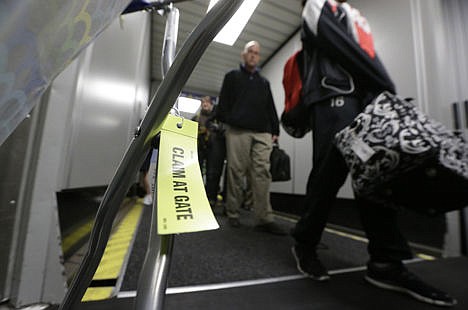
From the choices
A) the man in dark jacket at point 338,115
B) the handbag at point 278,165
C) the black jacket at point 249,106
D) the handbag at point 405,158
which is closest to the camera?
the handbag at point 405,158

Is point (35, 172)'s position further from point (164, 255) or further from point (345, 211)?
point (345, 211)

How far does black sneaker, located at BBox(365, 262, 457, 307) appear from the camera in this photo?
0.59 m

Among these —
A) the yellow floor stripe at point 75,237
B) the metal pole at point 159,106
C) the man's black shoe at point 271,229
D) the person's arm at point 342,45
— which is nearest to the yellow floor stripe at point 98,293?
the yellow floor stripe at point 75,237

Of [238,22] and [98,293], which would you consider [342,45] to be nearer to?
[238,22]

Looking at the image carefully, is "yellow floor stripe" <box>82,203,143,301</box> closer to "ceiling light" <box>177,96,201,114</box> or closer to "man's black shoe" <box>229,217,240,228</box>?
"ceiling light" <box>177,96,201,114</box>

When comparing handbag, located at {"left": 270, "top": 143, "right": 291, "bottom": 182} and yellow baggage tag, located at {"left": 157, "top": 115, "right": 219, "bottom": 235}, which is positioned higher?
handbag, located at {"left": 270, "top": 143, "right": 291, "bottom": 182}

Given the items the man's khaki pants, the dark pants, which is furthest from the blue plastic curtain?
the man's khaki pants

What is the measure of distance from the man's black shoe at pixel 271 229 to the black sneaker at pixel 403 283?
20.9 inches

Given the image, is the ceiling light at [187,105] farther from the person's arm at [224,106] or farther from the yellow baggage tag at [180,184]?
the person's arm at [224,106]

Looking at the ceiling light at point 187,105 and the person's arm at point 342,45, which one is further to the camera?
the person's arm at point 342,45

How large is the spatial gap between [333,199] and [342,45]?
49 cm

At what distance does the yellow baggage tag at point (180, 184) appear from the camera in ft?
0.51

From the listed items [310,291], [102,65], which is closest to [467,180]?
[310,291]

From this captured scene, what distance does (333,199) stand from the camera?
0.73 meters
